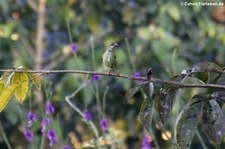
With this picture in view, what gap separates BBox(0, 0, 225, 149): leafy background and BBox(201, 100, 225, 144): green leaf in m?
1.67

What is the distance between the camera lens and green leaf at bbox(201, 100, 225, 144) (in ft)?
2.60

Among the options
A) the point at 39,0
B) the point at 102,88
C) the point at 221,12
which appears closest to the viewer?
the point at 102,88

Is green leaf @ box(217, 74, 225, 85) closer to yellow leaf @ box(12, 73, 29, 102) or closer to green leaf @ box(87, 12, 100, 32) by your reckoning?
yellow leaf @ box(12, 73, 29, 102)

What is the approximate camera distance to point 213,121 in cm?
80

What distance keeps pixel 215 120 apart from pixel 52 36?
2687 millimetres

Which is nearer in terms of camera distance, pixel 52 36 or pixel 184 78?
pixel 184 78

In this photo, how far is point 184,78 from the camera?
0.85 metres

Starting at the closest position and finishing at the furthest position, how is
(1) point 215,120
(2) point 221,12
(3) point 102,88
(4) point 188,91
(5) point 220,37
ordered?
(1) point 215,120 < (4) point 188,91 < (3) point 102,88 < (5) point 220,37 < (2) point 221,12

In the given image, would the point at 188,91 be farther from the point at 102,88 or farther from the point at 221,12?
the point at 221,12

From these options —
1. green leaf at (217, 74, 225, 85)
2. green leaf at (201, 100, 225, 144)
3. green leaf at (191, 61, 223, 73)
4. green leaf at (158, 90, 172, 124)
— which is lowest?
green leaf at (201, 100, 225, 144)

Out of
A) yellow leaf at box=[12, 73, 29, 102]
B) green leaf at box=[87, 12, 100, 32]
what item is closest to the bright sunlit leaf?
yellow leaf at box=[12, 73, 29, 102]

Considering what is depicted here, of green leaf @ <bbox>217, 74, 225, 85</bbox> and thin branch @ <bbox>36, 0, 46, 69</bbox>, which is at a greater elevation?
thin branch @ <bbox>36, 0, 46, 69</bbox>

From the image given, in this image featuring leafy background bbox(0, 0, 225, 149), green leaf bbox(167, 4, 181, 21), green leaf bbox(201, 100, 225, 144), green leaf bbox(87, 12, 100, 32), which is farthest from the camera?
green leaf bbox(87, 12, 100, 32)

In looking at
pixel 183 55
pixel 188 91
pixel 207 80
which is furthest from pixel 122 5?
pixel 207 80
